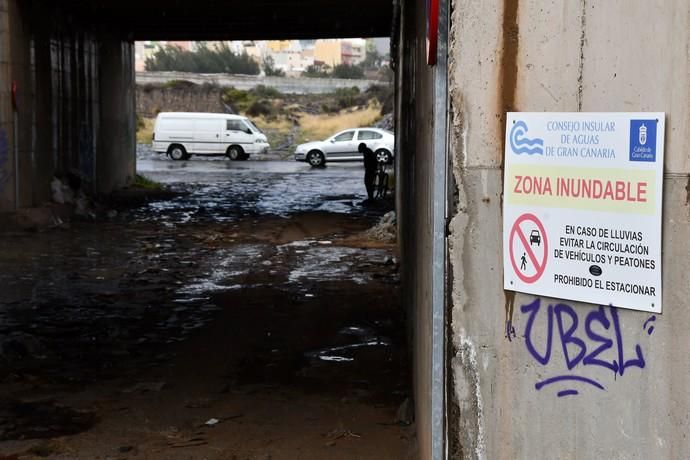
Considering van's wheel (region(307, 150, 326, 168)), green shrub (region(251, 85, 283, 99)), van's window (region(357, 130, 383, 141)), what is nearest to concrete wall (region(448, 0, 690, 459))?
van's window (region(357, 130, 383, 141))

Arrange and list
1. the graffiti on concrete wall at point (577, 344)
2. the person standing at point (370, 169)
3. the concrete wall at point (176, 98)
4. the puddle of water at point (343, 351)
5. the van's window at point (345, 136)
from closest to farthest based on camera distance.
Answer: the graffiti on concrete wall at point (577, 344) → the puddle of water at point (343, 351) → the person standing at point (370, 169) → the van's window at point (345, 136) → the concrete wall at point (176, 98)

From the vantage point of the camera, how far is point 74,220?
17391 mm

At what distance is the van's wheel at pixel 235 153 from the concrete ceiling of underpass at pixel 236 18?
48.0ft

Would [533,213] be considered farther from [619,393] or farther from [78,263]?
[78,263]

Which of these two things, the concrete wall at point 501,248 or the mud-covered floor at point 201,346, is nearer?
the concrete wall at point 501,248

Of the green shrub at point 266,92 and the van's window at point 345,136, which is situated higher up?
the green shrub at point 266,92

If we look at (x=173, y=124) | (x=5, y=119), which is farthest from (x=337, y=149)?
(x=5, y=119)

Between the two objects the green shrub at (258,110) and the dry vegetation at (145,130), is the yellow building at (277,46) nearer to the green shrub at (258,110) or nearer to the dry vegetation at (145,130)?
the green shrub at (258,110)

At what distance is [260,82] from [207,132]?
953 inches

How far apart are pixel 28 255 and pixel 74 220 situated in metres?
4.32

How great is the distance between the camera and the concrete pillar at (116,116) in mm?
22000

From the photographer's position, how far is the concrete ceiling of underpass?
1875 cm

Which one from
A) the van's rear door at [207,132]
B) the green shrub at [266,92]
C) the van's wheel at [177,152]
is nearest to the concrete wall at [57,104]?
the van's rear door at [207,132]

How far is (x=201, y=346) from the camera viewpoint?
7.96 meters
